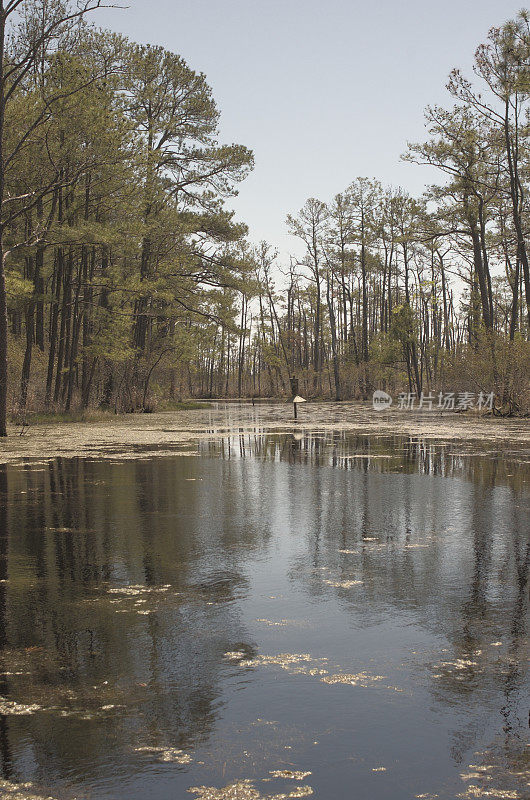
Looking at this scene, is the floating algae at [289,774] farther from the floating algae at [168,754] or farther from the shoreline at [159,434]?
the shoreline at [159,434]

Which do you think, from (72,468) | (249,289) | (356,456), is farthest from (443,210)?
(72,468)

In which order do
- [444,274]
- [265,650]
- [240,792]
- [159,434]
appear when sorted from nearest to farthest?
1. [240,792]
2. [265,650]
3. [159,434]
4. [444,274]

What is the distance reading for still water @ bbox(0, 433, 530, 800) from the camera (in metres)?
2.70

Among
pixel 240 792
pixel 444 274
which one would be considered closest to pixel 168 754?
pixel 240 792

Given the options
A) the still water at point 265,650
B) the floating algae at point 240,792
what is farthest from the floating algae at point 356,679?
the floating algae at point 240,792

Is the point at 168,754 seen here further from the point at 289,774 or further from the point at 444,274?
the point at 444,274

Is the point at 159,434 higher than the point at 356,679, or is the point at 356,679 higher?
the point at 159,434

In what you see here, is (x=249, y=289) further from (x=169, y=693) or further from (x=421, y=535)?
(x=169, y=693)

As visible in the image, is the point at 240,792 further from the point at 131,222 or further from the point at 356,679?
the point at 131,222

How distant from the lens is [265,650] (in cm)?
394

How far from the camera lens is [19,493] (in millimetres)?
9797

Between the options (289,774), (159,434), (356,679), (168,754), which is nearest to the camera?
(289,774)

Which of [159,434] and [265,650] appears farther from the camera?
[159,434]

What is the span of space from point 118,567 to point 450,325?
69.4 m
